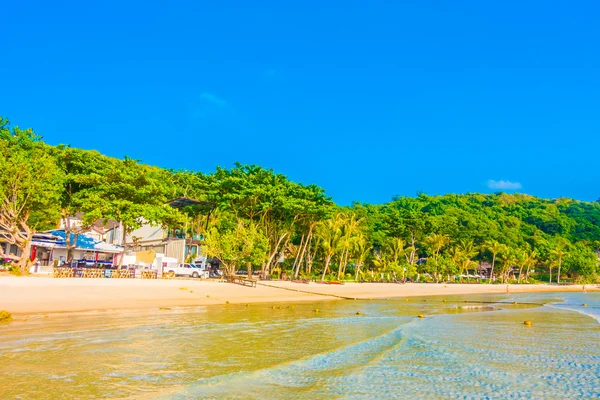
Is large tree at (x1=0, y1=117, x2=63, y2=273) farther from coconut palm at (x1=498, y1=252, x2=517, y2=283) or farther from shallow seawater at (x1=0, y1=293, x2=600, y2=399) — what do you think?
coconut palm at (x1=498, y1=252, x2=517, y2=283)

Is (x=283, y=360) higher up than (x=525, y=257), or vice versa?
(x=525, y=257)

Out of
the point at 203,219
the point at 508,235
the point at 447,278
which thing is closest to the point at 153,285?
the point at 203,219

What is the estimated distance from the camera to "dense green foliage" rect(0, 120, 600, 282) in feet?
102

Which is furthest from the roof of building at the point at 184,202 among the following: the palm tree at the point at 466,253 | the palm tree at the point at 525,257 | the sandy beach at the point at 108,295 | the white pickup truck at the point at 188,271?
the palm tree at the point at 525,257

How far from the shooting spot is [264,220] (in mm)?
44562

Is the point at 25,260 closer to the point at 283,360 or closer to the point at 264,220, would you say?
the point at 264,220

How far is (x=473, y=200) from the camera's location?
451 ft

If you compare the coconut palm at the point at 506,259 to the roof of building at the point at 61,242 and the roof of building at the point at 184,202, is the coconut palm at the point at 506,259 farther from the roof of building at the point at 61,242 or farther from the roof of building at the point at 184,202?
the roof of building at the point at 61,242

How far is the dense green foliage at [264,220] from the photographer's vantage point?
31000mm

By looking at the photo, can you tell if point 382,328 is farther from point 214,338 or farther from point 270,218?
point 270,218

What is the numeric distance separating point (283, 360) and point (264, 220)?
117 feet

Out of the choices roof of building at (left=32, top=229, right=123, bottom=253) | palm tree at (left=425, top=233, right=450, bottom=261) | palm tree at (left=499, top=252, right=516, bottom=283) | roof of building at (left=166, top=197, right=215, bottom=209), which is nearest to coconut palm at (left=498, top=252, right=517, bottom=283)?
palm tree at (left=499, top=252, right=516, bottom=283)

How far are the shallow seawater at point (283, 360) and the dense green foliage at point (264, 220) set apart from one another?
1802 cm

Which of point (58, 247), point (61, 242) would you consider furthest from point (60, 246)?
point (61, 242)
